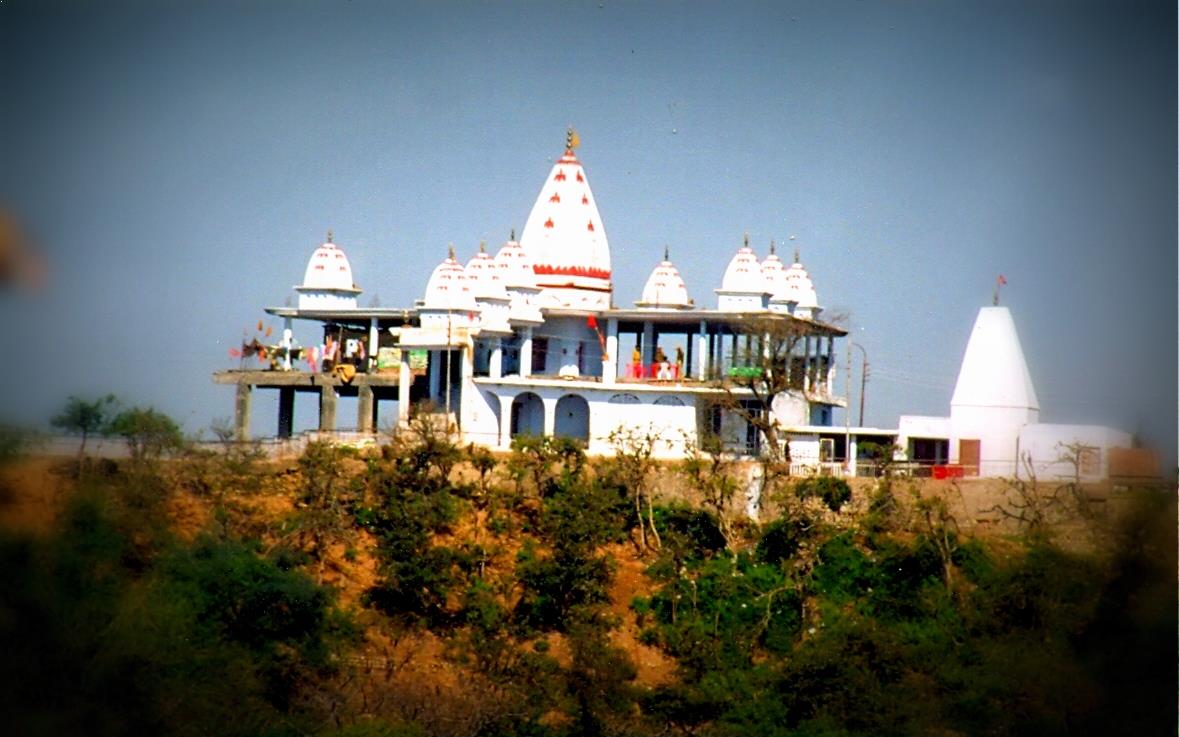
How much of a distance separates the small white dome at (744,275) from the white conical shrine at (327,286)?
8102mm

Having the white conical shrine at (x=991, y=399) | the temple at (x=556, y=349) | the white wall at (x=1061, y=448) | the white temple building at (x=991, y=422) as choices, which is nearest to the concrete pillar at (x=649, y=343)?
the temple at (x=556, y=349)

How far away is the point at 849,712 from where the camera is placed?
29.2 metres

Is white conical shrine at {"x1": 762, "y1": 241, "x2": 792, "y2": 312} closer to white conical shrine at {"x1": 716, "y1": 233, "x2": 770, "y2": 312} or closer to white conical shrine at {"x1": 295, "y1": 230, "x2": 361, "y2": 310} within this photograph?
white conical shrine at {"x1": 716, "y1": 233, "x2": 770, "y2": 312}

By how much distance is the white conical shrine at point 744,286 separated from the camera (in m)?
41.8

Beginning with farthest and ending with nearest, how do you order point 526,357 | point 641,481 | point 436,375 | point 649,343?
point 649,343 < point 436,375 < point 526,357 < point 641,481

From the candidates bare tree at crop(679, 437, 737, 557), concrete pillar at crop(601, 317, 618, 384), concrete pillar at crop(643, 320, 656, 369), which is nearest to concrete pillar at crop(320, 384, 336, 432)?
concrete pillar at crop(601, 317, 618, 384)

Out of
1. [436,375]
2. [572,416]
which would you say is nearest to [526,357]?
[572,416]

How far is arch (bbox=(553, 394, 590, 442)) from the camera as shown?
136 feet

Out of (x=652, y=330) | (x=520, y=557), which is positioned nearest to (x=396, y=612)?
(x=520, y=557)

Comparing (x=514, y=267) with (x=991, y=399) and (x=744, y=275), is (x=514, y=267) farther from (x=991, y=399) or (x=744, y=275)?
(x=991, y=399)

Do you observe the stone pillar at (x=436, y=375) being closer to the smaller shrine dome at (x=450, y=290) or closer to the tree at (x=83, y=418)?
the smaller shrine dome at (x=450, y=290)

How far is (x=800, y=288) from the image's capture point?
1784 inches

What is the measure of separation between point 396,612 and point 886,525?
861cm

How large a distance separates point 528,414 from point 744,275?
533 centimetres
